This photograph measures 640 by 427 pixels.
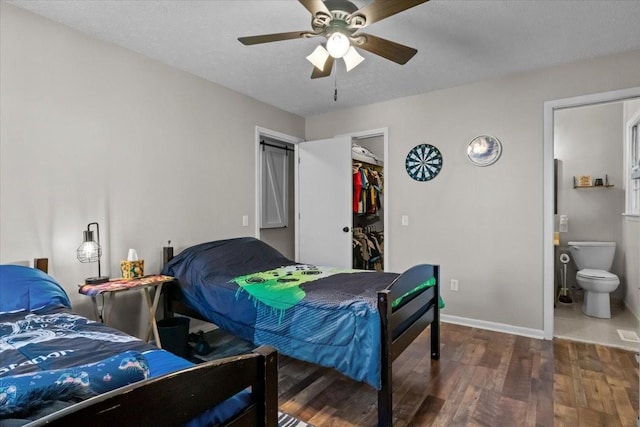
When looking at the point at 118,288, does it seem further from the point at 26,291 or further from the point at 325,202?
the point at 325,202

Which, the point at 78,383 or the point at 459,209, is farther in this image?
the point at 459,209

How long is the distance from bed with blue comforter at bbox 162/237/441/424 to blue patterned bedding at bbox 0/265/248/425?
0.96m

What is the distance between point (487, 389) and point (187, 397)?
7.09 ft

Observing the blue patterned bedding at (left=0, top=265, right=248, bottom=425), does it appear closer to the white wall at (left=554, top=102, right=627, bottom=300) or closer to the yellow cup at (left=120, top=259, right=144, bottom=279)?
the yellow cup at (left=120, top=259, right=144, bottom=279)

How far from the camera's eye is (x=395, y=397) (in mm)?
2211

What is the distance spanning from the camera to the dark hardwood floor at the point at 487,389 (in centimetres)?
199

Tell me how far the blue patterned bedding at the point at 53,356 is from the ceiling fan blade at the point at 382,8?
184cm

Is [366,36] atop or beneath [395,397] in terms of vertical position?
atop

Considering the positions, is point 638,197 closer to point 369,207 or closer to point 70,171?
point 369,207

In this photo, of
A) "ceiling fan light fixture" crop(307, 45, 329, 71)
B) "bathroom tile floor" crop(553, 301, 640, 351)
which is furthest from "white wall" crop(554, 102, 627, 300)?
"ceiling fan light fixture" crop(307, 45, 329, 71)

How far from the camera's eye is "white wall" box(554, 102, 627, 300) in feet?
14.3

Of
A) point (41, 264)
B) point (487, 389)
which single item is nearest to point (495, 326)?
point (487, 389)

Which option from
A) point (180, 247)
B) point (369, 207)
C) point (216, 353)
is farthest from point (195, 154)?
point (369, 207)

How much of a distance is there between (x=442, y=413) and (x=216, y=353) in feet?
6.06
